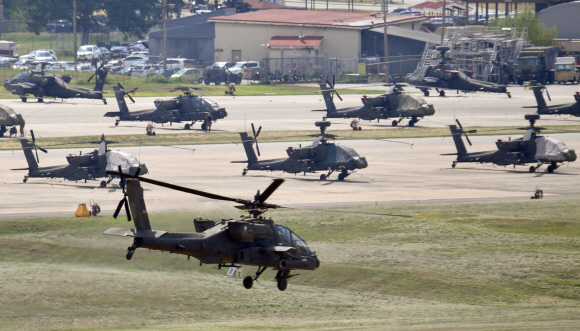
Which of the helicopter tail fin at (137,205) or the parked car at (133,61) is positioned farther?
the parked car at (133,61)

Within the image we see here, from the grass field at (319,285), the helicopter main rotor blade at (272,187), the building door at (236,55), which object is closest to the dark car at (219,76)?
the building door at (236,55)

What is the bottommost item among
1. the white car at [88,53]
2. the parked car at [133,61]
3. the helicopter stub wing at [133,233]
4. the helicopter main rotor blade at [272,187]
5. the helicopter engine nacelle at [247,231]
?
the helicopter engine nacelle at [247,231]

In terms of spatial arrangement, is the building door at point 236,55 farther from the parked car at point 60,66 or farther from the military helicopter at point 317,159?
the military helicopter at point 317,159

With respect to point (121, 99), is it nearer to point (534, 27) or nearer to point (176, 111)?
point (176, 111)

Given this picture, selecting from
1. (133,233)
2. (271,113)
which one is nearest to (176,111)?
(271,113)

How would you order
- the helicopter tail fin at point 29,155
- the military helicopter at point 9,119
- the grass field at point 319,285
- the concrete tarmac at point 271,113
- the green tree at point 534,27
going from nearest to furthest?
→ the grass field at point 319,285 < the helicopter tail fin at point 29,155 < the military helicopter at point 9,119 < the concrete tarmac at point 271,113 < the green tree at point 534,27

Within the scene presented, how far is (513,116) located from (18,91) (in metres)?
51.6

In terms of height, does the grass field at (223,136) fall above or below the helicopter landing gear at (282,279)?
above

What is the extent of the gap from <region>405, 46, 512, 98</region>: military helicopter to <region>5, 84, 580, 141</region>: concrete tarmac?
246cm

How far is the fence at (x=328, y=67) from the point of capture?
11225 centimetres

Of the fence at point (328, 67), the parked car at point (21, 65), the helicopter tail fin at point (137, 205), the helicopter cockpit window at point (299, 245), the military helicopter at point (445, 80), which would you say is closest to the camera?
the helicopter tail fin at point (137, 205)

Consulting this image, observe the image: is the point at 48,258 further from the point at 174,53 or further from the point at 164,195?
the point at 174,53

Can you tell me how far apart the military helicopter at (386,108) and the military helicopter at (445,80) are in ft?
46.8

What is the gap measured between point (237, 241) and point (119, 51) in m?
122
